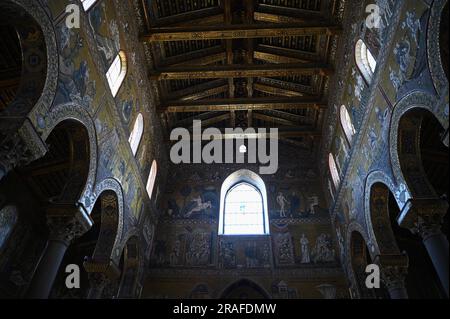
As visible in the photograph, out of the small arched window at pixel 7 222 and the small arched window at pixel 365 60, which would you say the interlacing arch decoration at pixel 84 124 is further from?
the small arched window at pixel 365 60

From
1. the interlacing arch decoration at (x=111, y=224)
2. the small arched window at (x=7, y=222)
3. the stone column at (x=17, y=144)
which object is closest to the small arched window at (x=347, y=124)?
the interlacing arch decoration at (x=111, y=224)

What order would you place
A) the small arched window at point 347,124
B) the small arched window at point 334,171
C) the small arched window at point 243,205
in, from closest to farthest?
the small arched window at point 347,124 → the small arched window at point 334,171 → the small arched window at point 243,205

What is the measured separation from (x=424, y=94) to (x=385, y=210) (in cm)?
410

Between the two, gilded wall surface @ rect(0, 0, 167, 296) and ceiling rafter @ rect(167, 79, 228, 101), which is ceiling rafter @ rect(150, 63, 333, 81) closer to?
gilded wall surface @ rect(0, 0, 167, 296)

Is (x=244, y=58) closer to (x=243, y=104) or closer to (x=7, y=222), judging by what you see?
(x=243, y=104)

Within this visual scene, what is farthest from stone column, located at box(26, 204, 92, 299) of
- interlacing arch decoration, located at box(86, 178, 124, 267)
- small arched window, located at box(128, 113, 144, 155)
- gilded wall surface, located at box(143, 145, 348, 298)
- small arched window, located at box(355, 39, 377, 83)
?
small arched window, located at box(355, 39, 377, 83)

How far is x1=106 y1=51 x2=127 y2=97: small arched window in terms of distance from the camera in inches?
386

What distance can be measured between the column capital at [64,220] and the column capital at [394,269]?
300 inches

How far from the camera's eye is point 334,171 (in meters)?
13.5

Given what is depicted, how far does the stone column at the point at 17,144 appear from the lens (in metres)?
5.60

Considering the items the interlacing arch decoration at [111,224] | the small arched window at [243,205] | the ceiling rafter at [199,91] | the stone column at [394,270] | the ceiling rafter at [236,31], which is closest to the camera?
the stone column at [394,270]

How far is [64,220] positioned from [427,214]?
7871 millimetres

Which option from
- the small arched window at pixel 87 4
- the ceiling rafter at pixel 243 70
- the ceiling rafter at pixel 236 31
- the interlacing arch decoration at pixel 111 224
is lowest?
the interlacing arch decoration at pixel 111 224

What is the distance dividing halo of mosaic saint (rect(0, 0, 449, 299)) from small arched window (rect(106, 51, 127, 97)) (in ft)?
0.21
